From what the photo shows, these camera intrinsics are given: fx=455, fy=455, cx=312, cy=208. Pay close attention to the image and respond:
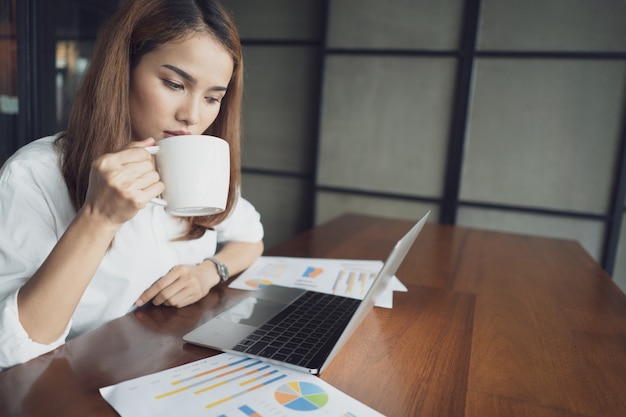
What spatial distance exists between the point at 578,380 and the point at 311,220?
7.86 feet

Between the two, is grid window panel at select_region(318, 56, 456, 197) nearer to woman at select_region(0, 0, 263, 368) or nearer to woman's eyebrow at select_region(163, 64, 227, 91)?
woman at select_region(0, 0, 263, 368)

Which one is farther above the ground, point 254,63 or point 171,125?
point 254,63

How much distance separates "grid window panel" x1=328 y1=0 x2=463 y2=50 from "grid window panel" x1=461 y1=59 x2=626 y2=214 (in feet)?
0.98

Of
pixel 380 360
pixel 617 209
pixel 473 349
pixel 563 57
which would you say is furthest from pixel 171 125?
pixel 617 209

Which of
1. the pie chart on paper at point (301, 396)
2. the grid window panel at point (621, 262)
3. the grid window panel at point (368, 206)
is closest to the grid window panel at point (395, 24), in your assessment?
the grid window panel at point (368, 206)

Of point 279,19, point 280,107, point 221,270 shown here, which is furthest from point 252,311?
point 279,19

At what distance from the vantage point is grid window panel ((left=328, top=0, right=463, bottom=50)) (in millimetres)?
2598

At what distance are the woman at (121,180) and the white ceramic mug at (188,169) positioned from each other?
3 cm

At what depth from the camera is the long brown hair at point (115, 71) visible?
863 mm

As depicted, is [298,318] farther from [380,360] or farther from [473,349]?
[473,349]

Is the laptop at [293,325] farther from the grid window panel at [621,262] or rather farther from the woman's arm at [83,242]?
the grid window panel at [621,262]

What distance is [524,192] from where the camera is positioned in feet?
8.55

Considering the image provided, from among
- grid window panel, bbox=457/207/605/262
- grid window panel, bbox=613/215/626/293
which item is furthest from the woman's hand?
grid window panel, bbox=613/215/626/293

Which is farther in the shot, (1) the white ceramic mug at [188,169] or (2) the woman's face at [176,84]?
(2) the woman's face at [176,84]
